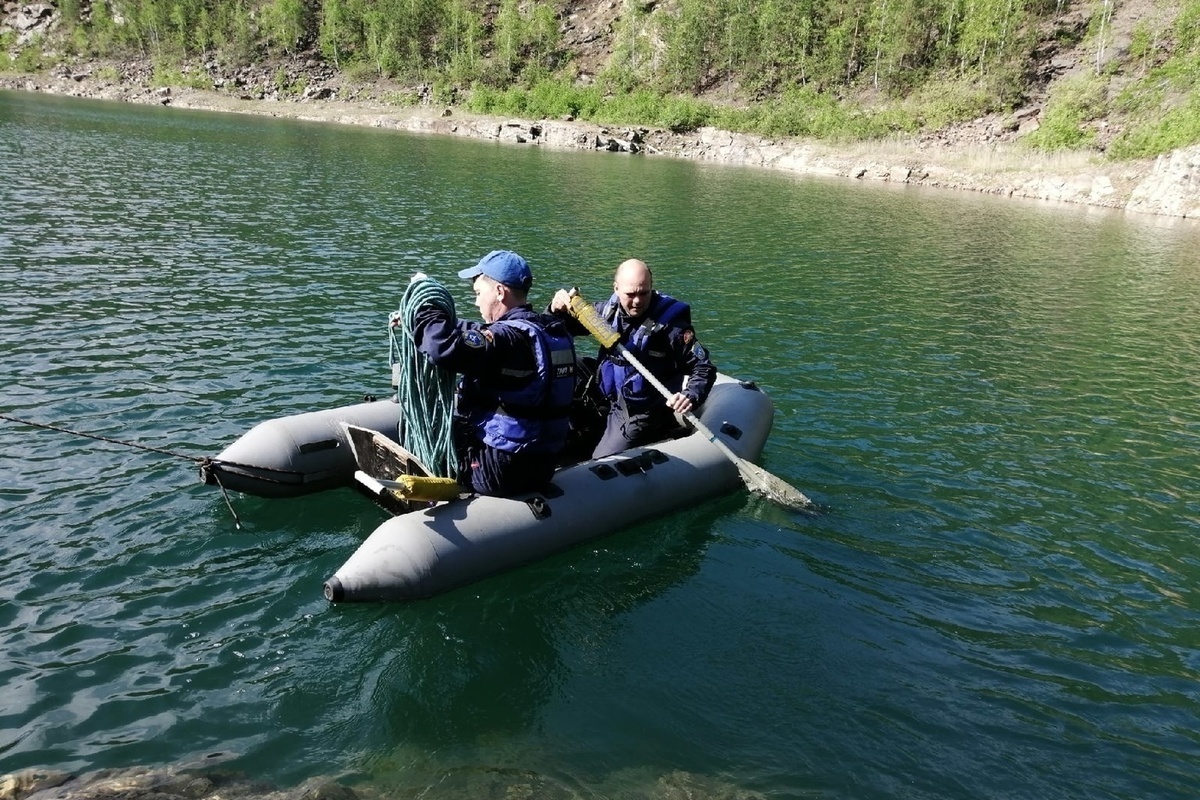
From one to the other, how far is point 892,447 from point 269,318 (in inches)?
372

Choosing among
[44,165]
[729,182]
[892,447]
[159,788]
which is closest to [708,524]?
[892,447]

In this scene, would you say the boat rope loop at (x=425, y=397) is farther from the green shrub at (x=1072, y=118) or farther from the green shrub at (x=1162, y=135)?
the green shrub at (x=1072, y=118)

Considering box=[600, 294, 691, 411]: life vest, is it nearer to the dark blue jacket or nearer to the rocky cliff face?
the dark blue jacket

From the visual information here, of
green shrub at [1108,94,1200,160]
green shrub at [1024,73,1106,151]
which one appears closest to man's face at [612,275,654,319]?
green shrub at [1108,94,1200,160]

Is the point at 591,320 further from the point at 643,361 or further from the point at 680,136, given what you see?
the point at 680,136

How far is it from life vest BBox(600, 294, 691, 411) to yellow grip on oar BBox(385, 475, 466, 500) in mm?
2483

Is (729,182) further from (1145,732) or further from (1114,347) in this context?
(1145,732)

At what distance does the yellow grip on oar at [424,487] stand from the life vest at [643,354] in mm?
2483

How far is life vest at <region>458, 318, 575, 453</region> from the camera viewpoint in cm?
617

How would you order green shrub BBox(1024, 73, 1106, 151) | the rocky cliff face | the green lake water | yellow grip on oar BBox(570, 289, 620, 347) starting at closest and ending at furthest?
the green lake water < yellow grip on oar BBox(570, 289, 620, 347) < the rocky cliff face < green shrub BBox(1024, 73, 1106, 151)

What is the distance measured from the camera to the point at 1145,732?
213 inches

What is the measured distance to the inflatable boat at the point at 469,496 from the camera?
19.5 feet

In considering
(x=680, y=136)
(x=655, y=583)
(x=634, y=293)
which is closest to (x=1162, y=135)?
(x=680, y=136)

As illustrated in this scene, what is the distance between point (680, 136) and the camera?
202 feet
